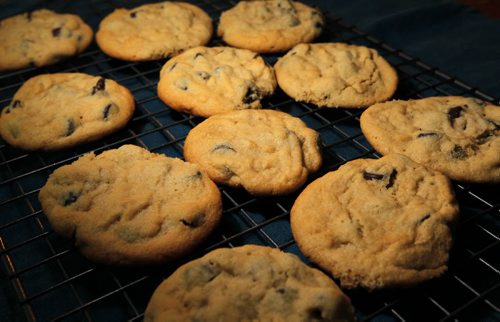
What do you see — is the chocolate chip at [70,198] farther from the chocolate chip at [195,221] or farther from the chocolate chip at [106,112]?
the chocolate chip at [106,112]

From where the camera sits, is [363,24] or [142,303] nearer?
[142,303]

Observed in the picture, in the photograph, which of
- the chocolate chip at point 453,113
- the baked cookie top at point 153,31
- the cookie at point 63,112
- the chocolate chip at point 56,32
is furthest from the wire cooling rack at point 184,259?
the chocolate chip at point 56,32

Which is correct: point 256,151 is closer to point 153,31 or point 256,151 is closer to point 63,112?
point 63,112

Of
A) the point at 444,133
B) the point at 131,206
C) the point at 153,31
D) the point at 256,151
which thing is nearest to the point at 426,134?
the point at 444,133

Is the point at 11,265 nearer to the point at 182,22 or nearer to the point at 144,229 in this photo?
the point at 144,229

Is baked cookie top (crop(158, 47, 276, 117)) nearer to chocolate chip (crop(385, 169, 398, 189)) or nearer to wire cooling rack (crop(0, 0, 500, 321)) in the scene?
wire cooling rack (crop(0, 0, 500, 321))

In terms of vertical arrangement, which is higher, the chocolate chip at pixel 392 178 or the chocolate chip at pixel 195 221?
the chocolate chip at pixel 392 178

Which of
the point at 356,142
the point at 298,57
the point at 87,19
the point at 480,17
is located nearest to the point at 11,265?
the point at 356,142
